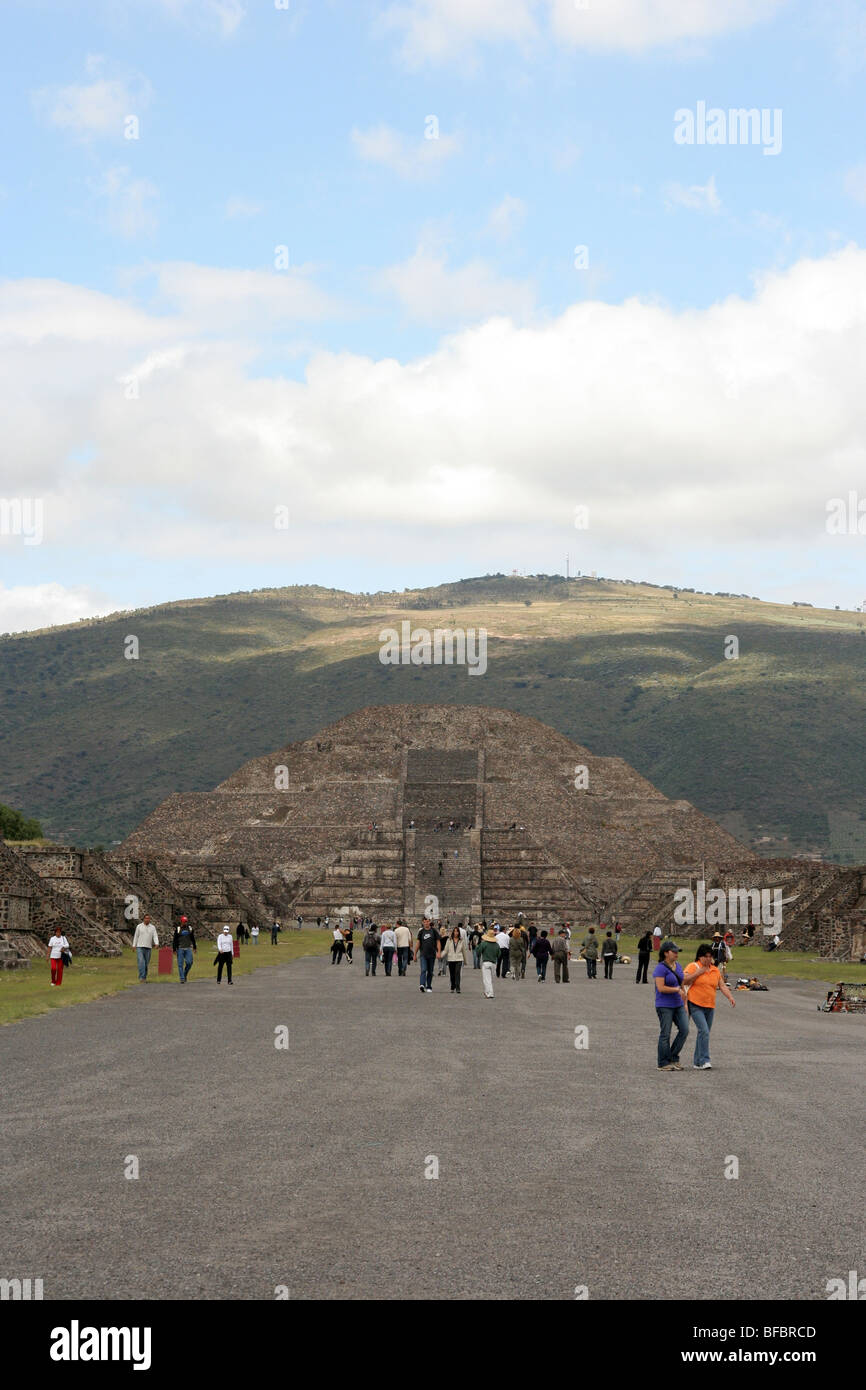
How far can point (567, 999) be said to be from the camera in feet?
117

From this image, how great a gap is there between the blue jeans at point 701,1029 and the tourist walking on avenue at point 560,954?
885 inches

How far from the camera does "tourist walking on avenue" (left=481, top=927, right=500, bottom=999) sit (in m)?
34.2

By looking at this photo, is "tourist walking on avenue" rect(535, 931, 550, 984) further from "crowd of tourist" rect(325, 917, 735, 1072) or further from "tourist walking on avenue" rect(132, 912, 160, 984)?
"tourist walking on avenue" rect(132, 912, 160, 984)

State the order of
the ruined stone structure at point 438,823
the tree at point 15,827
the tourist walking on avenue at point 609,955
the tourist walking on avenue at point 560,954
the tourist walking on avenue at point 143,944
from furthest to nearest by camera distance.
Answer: the tree at point 15,827 → the ruined stone structure at point 438,823 → the tourist walking on avenue at point 609,955 → the tourist walking on avenue at point 560,954 → the tourist walking on avenue at point 143,944

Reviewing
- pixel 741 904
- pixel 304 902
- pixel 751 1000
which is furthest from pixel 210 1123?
pixel 304 902

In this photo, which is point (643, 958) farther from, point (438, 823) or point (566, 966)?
point (438, 823)

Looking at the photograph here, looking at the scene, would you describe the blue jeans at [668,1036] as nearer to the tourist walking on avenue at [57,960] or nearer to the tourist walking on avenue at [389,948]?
the tourist walking on avenue at [57,960]

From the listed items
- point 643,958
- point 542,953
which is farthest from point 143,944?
point 643,958

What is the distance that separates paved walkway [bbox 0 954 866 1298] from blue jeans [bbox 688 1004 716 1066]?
1.01ft

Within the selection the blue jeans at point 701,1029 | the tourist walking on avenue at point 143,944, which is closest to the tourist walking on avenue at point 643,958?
the tourist walking on avenue at point 143,944

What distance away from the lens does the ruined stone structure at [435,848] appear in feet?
216
